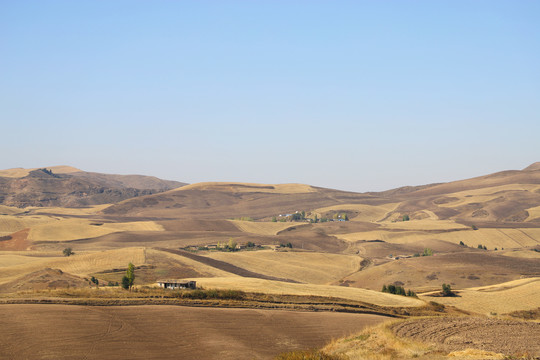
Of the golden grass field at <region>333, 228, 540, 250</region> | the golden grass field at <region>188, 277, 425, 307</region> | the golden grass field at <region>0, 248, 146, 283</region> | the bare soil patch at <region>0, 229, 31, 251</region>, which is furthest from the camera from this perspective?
the golden grass field at <region>333, 228, 540, 250</region>

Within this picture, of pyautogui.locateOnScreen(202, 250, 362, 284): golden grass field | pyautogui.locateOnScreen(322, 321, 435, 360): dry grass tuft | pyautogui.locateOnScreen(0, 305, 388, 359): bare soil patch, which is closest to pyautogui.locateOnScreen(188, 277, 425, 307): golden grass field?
pyautogui.locateOnScreen(0, 305, 388, 359): bare soil patch

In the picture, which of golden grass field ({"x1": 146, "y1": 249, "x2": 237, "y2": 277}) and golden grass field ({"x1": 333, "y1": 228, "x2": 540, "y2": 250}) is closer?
golden grass field ({"x1": 146, "y1": 249, "x2": 237, "y2": 277})

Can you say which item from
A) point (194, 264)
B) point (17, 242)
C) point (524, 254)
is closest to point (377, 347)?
point (194, 264)

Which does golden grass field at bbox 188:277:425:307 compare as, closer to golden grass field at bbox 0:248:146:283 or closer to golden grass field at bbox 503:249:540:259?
golden grass field at bbox 0:248:146:283

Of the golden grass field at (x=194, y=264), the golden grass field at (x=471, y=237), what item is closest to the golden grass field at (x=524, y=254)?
the golden grass field at (x=471, y=237)

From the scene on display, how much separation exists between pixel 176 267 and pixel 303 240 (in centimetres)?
7651

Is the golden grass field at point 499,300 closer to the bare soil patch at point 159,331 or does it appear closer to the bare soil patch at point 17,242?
the bare soil patch at point 159,331

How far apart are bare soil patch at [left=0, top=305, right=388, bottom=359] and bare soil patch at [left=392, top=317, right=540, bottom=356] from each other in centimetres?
524

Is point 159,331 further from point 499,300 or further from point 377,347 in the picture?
point 499,300

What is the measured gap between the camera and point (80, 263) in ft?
347

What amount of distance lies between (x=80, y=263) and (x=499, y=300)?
69.7m

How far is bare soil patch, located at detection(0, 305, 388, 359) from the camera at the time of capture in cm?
3159

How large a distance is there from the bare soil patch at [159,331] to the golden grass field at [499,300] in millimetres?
28864

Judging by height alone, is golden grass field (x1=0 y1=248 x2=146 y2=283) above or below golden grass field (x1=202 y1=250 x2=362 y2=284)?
above
